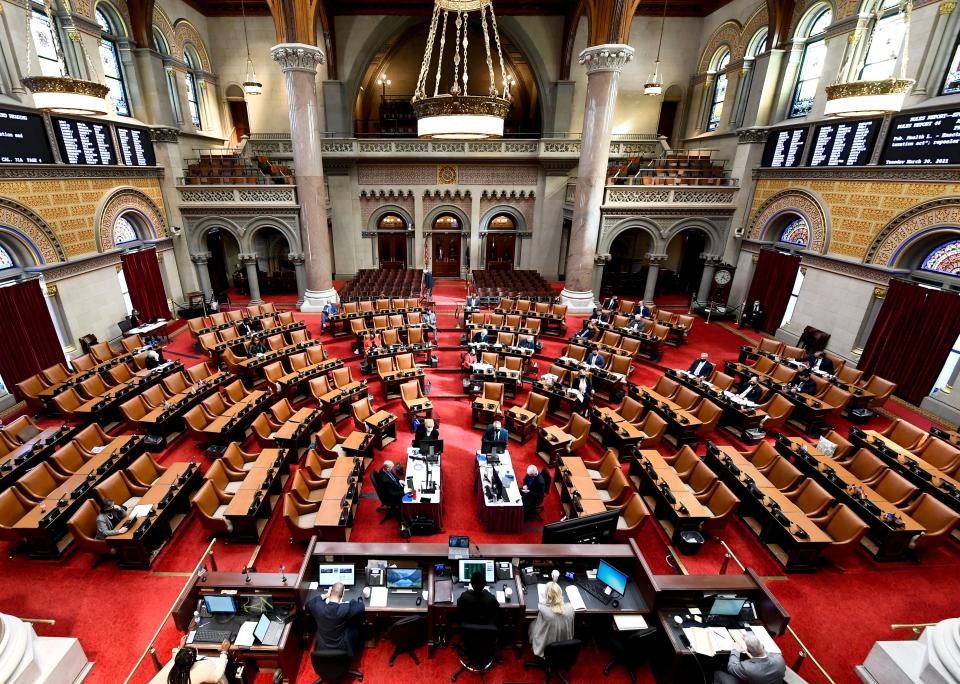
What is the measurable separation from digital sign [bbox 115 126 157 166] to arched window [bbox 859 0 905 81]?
21.4 metres

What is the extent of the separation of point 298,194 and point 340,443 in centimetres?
1097

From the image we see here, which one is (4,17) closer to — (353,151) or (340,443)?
(353,151)

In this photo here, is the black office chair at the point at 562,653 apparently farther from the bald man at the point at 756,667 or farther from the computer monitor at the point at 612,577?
the bald man at the point at 756,667

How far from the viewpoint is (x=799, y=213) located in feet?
48.8

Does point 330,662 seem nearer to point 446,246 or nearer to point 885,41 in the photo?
point 885,41

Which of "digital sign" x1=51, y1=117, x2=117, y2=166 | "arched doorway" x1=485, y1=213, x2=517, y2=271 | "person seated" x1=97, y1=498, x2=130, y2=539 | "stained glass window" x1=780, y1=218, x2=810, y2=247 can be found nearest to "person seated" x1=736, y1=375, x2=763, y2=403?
"stained glass window" x1=780, y1=218, x2=810, y2=247

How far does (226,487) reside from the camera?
7738 millimetres

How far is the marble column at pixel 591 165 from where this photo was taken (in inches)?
567

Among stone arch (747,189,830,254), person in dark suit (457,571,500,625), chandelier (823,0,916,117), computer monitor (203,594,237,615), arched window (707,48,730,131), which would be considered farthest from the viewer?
arched window (707,48,730,131)

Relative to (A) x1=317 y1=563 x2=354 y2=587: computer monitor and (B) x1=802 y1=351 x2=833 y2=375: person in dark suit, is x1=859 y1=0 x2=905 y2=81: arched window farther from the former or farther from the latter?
(A) x1=317 y1=563 x2=354 y2=587: computer monitor

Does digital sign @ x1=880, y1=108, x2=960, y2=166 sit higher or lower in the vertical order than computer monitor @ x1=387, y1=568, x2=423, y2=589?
higher

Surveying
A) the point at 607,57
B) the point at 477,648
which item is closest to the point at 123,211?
the point at 607,57

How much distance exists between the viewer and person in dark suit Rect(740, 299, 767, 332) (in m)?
16.3

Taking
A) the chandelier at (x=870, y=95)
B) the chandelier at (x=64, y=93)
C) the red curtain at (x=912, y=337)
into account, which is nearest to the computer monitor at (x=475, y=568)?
the chandelier at (x=64, y=93)
